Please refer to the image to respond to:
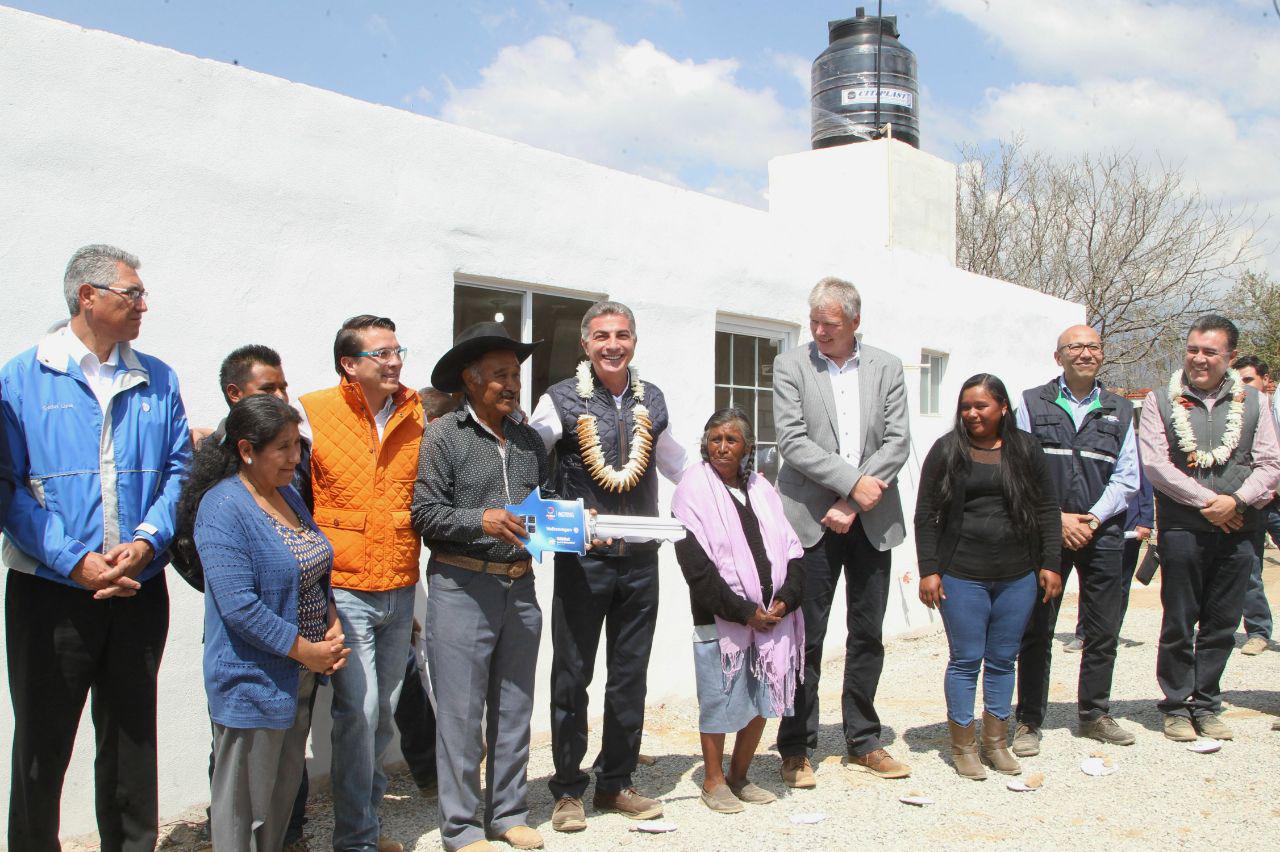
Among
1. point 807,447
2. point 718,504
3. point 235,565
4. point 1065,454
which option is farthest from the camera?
point 1065,454

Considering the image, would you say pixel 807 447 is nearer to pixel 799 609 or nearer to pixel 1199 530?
pixel 799 609

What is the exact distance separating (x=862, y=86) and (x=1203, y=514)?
6.36 m

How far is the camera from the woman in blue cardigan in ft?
10.1

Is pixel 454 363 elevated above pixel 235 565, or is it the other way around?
pixel 454 363

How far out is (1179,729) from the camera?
5.18m

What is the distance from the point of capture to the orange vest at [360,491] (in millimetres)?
3613

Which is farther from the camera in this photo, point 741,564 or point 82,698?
point 741,564

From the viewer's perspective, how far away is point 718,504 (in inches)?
168

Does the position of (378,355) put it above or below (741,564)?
above

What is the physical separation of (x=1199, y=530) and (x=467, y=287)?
13.0ft

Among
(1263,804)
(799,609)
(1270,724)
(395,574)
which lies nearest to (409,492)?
(395,574)

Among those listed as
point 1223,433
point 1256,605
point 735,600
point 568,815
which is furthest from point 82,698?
point 1256,605

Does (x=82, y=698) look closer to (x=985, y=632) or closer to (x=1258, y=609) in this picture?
(x=985, y=632)

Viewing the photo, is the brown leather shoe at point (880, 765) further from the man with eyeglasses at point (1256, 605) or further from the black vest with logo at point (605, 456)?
the man with eyeglasses at point (1256, 605)
